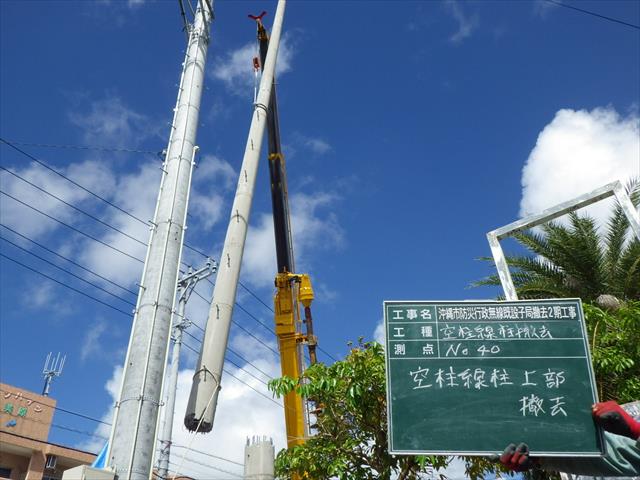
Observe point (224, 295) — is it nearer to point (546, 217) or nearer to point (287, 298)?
point (546, 217)

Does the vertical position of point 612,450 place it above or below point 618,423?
below

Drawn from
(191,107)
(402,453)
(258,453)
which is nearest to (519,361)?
(402,453)

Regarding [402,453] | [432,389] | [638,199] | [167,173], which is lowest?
[402,453]

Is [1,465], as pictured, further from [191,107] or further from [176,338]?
[191,107]

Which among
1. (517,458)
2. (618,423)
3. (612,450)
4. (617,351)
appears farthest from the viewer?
(617,351)

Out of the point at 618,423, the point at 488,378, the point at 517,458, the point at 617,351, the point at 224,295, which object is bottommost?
the point at 517,458

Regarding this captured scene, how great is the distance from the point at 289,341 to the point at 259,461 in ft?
35.6

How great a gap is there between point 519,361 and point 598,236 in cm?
1063

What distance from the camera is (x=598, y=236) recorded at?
1675 cm

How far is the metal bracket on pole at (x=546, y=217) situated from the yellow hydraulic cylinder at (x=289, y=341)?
8.53m

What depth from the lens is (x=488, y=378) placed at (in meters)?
7.58

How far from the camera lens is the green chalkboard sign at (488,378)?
7082 mm

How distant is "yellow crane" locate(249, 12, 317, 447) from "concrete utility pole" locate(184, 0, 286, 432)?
711 cm

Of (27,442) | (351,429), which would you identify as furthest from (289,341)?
(27,442)
